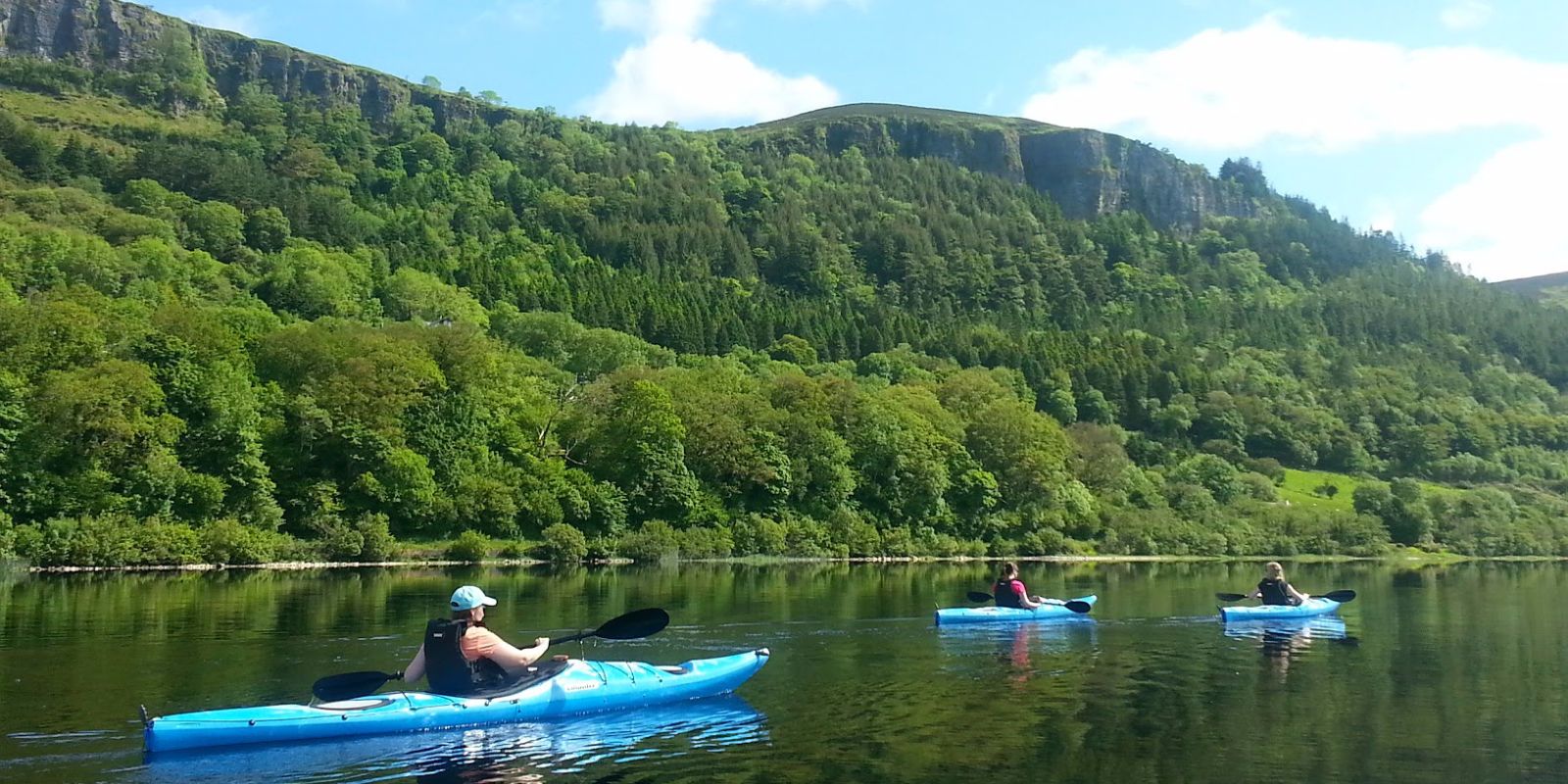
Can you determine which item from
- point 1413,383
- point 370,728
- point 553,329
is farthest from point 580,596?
point 1413,383

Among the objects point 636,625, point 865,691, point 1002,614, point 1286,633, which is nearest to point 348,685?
point 636,625

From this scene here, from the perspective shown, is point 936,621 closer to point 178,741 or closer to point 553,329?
point 178,741

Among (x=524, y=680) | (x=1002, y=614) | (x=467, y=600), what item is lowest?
(x=1002, y=614)

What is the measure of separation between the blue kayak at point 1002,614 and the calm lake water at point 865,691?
91 cm

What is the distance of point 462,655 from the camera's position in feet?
71.3

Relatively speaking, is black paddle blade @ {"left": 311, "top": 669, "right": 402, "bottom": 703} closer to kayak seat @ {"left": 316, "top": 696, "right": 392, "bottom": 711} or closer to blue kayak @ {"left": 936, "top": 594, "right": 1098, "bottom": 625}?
kayak seat @ {"left": 316, "top": 696, "right": 392, "bottom": 711}

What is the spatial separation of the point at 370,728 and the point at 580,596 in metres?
28.3

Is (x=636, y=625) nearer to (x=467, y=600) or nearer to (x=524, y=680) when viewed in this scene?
(x=524, y=680)

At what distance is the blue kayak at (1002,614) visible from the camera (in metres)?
38.6

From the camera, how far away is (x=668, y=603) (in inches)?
1820

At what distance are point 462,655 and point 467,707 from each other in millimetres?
882

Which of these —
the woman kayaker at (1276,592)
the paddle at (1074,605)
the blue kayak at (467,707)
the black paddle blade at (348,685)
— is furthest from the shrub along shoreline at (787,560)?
the blue kayak at (467,707)

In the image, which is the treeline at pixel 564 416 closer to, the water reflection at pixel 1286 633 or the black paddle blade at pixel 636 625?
the black paddle blade at pixel 636 625

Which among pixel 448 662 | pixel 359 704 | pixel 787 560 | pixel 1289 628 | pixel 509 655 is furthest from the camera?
pixel 787 560
